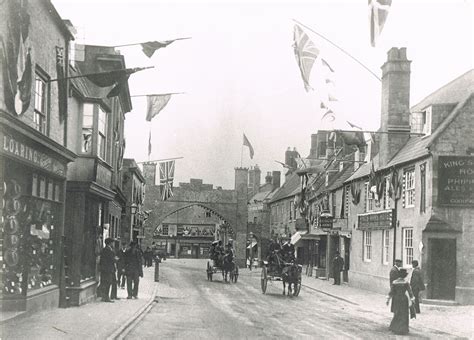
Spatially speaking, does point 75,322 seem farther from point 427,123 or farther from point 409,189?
point 427,123

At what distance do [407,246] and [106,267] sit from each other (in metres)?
12.2

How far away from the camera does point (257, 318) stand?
1505cm

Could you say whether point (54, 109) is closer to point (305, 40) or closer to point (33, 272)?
point (33, 272)

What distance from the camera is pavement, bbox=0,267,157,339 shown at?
1070cm

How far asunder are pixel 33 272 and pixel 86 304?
131 inches

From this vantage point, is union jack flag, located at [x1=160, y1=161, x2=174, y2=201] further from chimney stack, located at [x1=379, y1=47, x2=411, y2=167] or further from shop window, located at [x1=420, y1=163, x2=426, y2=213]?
shop window, located at [x1=420, y1=163, x2=426, y2=213]

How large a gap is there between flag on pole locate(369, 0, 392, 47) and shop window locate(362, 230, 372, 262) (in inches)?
661

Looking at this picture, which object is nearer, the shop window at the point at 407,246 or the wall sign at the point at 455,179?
the wall sign at the point at 455,179

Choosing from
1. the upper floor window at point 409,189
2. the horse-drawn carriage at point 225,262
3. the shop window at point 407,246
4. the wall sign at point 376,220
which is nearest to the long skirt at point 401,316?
the shop window at point 407,246

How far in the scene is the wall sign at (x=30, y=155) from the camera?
10.7 meters

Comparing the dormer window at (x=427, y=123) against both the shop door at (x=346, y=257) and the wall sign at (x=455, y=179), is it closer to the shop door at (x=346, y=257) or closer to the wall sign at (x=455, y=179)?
the wall sign at (x=455, y=179)

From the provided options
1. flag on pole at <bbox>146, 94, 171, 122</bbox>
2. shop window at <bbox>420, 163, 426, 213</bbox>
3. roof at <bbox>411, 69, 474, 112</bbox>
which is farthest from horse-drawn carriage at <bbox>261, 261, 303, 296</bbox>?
roof at <bbox>411, 69, 474, 112</bbox>

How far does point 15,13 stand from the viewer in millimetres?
11156

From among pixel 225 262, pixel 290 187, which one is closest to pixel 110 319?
pixel 225 262
